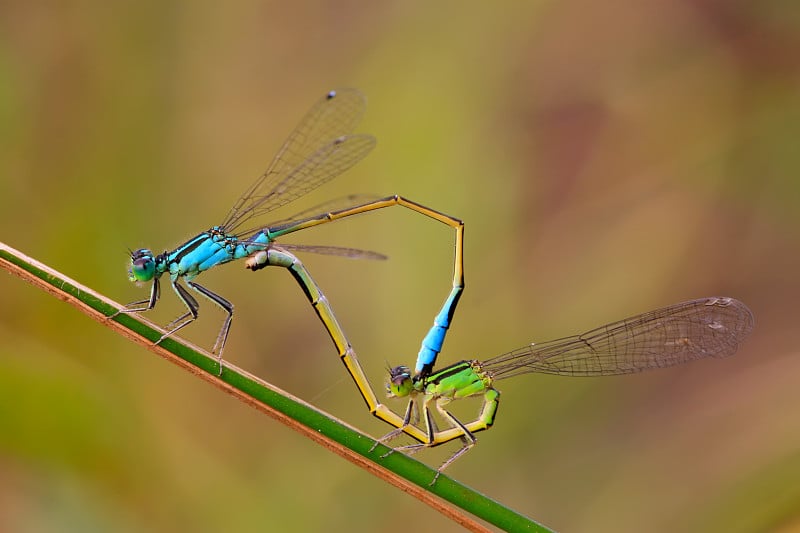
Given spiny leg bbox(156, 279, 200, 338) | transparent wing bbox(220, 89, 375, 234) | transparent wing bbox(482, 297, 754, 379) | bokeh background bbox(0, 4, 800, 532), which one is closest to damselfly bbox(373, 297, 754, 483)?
transparent wing bbox(482, 297, 754, 379)

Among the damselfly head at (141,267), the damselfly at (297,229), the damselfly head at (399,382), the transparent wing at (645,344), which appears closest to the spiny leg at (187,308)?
the damselfly at (297,229)

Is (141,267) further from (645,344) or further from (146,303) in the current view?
(645,344)

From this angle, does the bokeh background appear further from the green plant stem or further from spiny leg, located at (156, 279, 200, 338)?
the green plant stem

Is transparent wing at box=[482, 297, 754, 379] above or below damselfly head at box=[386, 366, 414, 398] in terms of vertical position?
above

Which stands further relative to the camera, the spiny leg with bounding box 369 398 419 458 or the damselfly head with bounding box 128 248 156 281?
the damselfly head with bounding box 128 248 156 281

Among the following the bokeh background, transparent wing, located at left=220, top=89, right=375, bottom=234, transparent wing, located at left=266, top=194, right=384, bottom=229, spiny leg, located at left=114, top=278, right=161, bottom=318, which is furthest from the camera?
the bokeh background

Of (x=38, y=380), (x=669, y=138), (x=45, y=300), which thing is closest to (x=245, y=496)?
(x=38, y=380)

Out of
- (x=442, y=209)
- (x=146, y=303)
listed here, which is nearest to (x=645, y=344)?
(x=442, y=209)

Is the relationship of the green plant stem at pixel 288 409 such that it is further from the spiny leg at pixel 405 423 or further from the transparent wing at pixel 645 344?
the transparent wing at pixel 645 344
